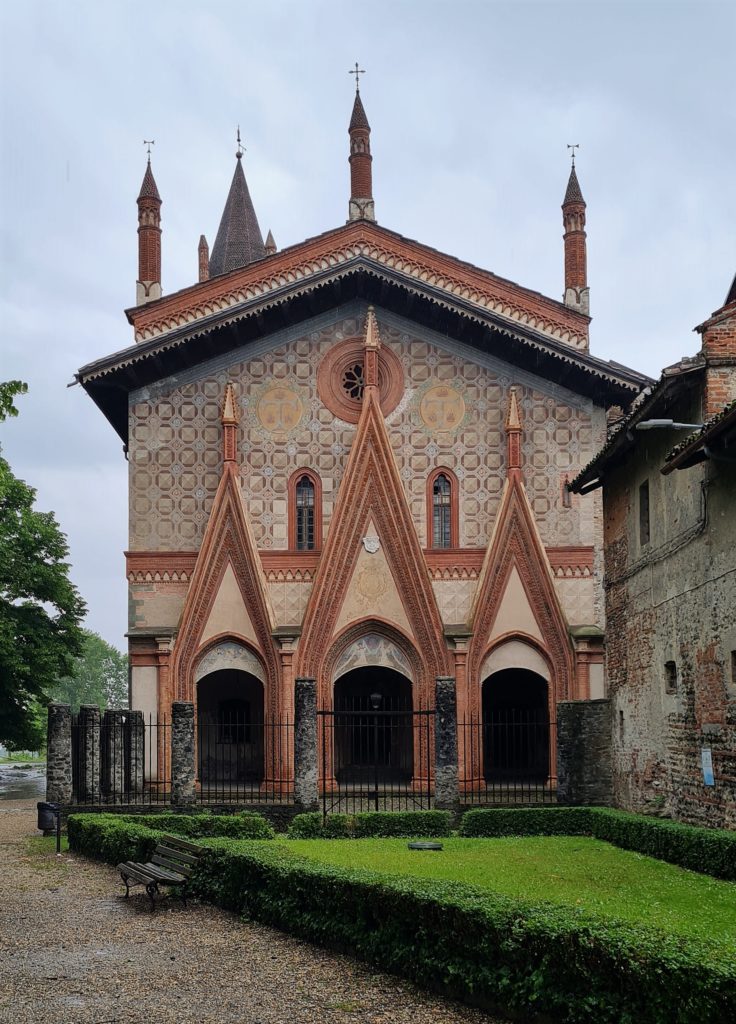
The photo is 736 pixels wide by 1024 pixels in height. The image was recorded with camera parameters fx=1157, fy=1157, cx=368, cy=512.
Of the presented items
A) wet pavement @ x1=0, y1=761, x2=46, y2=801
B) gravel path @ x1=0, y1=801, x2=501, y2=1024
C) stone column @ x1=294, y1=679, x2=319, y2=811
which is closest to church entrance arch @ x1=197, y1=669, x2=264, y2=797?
stone column @ x1=294, y1=679, x2=319, y2=811

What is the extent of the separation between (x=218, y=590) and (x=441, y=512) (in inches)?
249

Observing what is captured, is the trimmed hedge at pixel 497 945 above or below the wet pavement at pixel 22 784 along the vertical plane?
above

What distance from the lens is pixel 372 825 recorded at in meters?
21.5

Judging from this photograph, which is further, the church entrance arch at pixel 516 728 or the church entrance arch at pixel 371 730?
the church entrance arch at pixel 371 730

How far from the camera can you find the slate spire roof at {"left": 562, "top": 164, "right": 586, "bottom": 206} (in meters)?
33.2

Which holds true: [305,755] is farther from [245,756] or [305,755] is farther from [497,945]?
[497,945]

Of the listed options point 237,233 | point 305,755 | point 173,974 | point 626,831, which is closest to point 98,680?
point 237,233

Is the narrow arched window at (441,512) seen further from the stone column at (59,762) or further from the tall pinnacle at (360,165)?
the stone column at (59,762)

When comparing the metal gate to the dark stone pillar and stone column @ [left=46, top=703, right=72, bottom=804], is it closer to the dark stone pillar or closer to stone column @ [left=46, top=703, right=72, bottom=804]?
the dark stone pillar

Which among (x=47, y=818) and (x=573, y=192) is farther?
(x=573, y=192)

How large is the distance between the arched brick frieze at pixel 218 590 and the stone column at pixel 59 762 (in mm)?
5111

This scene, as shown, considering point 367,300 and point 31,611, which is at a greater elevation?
point 367,300

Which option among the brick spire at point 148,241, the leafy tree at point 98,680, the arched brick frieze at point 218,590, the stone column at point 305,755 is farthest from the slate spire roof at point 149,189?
the leafy tree at point 98,680

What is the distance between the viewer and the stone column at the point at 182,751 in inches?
922
